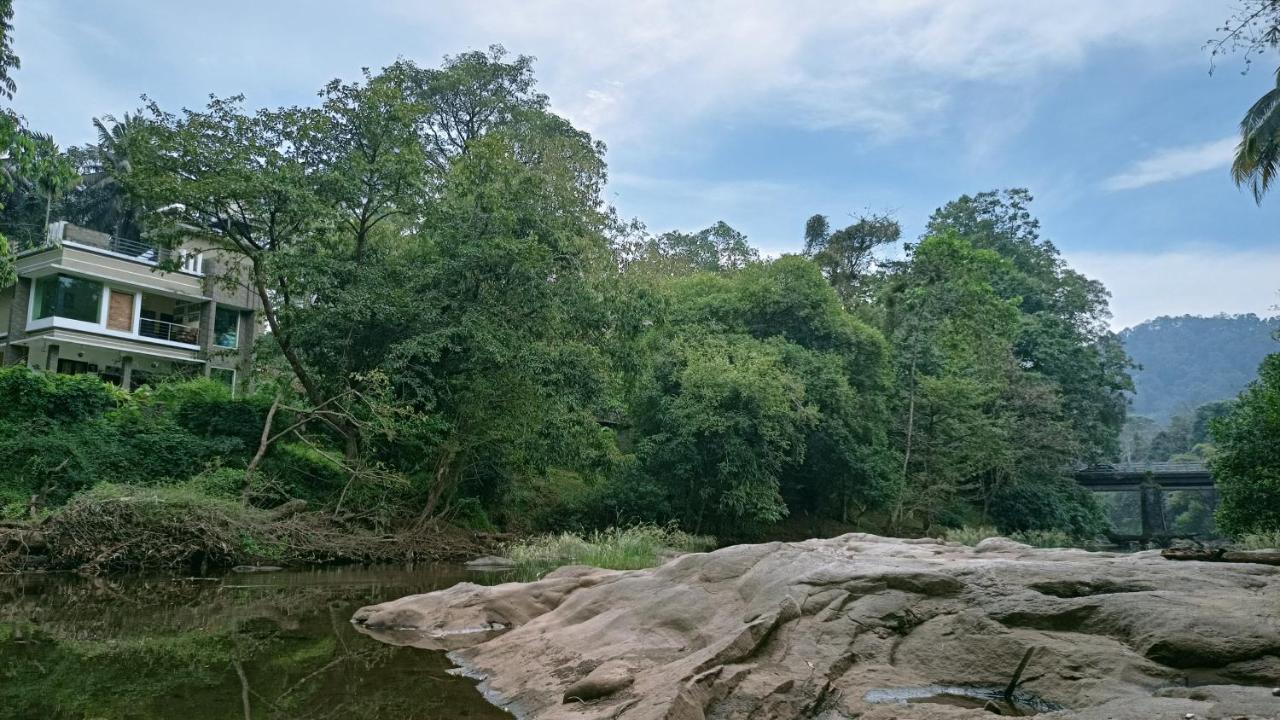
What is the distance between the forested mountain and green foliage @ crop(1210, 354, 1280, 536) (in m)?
117

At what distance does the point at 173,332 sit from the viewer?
3152cm

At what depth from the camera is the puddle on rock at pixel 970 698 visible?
495 cm

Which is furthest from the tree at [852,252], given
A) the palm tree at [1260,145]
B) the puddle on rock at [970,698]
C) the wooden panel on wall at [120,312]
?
the puddle on rock at [970,698]

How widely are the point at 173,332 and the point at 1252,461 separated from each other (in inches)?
1290

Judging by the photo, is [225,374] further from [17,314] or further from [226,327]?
[17,314]

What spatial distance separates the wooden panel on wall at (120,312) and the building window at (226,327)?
125 inches

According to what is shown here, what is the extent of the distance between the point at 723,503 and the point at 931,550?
16.5 metres

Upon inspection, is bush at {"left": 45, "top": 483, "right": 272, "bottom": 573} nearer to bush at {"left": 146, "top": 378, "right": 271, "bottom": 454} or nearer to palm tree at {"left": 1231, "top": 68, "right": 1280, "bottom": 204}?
bush at {"left": 146, "top": 378, "right": 271, "bottom": 454}

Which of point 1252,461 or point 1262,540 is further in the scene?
point 1252,461

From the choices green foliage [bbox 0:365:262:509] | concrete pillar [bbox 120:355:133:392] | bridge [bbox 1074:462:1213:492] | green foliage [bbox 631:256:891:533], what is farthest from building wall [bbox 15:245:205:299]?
bridge [bbox 1074:462:1213:492]

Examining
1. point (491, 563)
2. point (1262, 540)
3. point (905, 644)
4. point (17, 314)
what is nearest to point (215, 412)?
point (491, 563)

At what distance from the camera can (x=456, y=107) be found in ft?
113

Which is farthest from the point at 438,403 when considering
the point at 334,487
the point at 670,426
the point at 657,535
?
the point at 670,426

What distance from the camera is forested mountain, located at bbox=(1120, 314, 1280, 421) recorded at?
12625 centimetres
